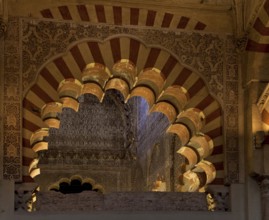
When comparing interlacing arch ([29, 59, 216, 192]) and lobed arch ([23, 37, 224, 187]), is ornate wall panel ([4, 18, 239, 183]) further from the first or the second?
interlacing arch ([29, 59, 216, 192])

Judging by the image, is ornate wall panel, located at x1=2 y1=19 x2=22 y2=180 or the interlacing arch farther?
the interlacing arch

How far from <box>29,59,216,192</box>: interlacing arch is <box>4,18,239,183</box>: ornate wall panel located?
0.23m

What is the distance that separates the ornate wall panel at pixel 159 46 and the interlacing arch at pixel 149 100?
230mm

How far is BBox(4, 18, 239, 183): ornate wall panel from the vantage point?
619 cm

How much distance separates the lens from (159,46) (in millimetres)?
6500

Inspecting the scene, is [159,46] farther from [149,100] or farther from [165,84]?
[149,100]

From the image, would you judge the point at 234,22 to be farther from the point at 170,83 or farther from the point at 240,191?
the point at 240,191

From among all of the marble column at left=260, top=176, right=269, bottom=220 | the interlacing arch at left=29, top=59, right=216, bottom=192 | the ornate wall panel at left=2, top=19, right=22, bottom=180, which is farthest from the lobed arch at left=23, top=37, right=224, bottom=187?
the marble column at left=260, top=176, right=269, bottom=220

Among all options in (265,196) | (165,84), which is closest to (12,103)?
(165,84)

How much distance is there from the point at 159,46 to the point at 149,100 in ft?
2.07

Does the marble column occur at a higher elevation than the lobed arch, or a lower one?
lower

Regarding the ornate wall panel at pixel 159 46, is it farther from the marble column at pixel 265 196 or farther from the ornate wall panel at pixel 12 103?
the marble column at pixel 265 196

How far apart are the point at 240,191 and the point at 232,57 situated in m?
1.25

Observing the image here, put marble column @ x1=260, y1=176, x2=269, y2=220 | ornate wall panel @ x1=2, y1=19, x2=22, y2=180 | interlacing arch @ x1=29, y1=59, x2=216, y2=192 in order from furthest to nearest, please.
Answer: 1. interlacing arch @ x1=29, y1=59, x2=216, y2=192
2. marble column @ x1=260, y1=176, x2=269, y2=220
3. ornate wall panel @ x1=2, y1=19, x2=22, y2=180
